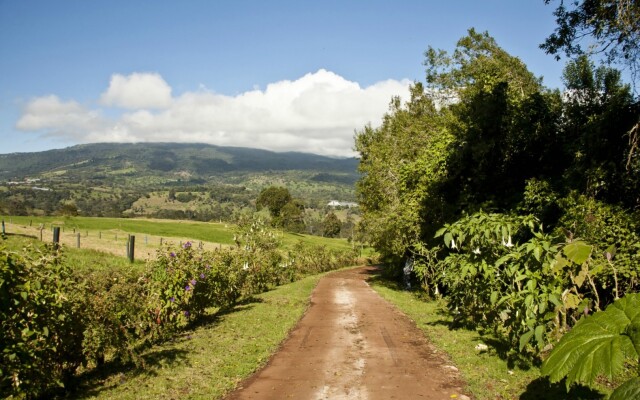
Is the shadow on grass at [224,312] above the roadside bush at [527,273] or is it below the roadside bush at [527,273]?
below

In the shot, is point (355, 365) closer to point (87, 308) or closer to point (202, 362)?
point (202, 362)

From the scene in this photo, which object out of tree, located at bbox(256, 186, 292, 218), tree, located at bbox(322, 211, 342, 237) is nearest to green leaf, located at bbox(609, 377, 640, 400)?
tree, located at bbox(256, 186, 292, 218)

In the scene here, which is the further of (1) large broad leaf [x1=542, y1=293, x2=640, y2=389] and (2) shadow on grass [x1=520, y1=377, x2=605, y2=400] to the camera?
(2) shadow on grass [x1=520, y1=377, x2=605, y2=400]

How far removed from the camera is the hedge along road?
7.66 metres

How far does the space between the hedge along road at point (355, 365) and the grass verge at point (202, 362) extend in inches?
17.6

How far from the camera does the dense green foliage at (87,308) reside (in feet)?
19.7

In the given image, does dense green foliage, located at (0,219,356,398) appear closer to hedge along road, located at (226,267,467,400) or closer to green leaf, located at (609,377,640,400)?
hedge along road, located at (226,267,467,400)

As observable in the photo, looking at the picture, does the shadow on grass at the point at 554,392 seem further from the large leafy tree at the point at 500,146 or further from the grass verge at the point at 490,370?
the large leafy tree at the point at 500,146

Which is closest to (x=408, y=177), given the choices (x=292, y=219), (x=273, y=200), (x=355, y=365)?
(x=355, y=365)

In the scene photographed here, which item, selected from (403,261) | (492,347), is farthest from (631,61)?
(403,261)

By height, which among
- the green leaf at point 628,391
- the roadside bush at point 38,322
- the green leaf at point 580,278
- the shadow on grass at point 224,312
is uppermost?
the green leaf at point 628,391

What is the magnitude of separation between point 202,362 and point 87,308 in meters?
2.65

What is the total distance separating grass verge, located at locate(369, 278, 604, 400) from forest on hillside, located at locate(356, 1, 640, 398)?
19.7 inches

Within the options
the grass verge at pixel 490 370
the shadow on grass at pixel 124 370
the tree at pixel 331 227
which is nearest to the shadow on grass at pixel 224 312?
the shadow on grass at pixel 124 370
